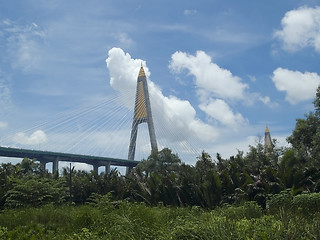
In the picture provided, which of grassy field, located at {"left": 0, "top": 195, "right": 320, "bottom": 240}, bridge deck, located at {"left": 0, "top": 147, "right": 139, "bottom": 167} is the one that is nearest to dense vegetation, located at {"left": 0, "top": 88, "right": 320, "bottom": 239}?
grassy field, located at {"left": 0, "top": 195, "right": 320, "bottom": 240}

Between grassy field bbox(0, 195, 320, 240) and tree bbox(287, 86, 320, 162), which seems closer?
grassy field bbox(0, 195, 320, 240)

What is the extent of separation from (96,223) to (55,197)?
1508cm

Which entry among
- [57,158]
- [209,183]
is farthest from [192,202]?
[57,158]

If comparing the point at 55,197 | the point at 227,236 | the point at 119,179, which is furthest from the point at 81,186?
the point at 227,236

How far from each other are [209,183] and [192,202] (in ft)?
9.98

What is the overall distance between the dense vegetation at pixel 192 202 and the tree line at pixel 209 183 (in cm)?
5

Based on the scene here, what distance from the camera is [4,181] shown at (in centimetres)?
2475

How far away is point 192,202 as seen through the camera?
25062 millimetres

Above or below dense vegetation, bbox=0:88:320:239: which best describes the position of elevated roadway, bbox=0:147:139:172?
above

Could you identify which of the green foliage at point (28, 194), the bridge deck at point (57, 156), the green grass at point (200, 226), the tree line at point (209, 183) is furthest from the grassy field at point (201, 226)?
Answer: the bridge deck at point (57, 156)

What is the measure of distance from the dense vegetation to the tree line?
52 mm

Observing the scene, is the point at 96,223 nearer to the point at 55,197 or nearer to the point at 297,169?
the point at 297,169

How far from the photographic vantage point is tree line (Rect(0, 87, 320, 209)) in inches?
819

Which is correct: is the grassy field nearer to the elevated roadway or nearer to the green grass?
the green grass
